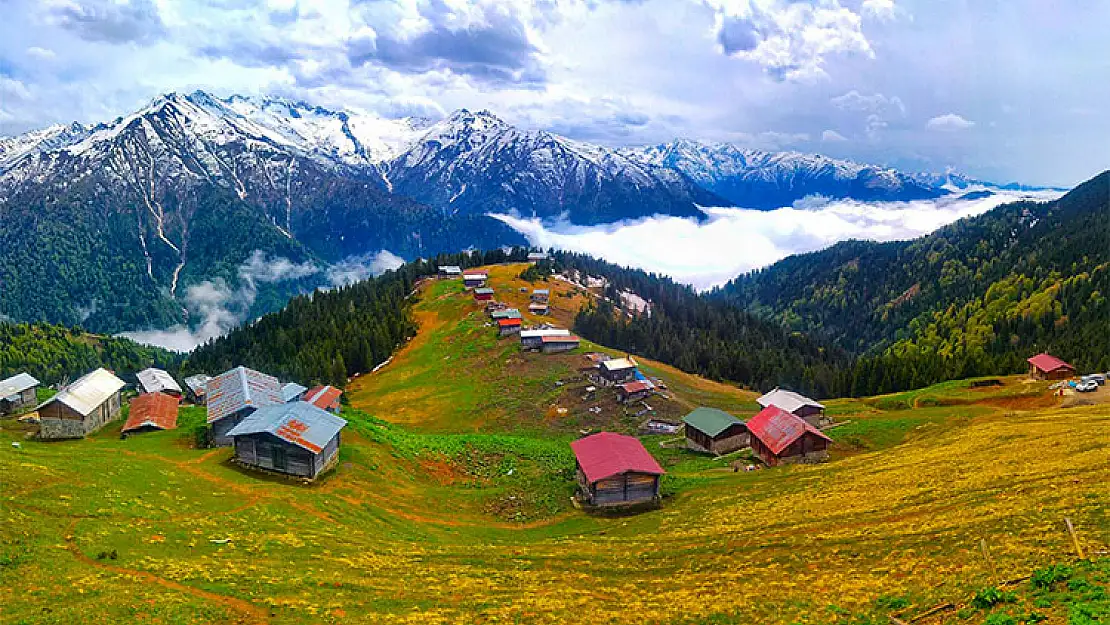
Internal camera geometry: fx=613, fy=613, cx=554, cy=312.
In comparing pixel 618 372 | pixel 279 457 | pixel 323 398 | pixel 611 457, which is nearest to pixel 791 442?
pixel 611 457

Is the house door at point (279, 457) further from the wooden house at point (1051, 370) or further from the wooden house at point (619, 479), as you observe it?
the wooden house at point (1051, 370)

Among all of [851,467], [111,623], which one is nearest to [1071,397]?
[851,467]

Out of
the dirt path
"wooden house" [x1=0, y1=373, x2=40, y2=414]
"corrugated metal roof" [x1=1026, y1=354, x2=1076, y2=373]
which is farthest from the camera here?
"corrugated metal roof" [x1=1026, y1=354, x2=1076, y2=373]

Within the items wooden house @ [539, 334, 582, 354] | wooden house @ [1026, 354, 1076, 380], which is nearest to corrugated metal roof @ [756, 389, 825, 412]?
wooden house @ [1026, 354, 1076, 380]

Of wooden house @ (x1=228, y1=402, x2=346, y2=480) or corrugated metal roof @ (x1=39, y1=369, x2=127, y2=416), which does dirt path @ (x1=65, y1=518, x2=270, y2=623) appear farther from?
corrugated metal roof @ (x1=39, y1=369, x2=127, y2=416)

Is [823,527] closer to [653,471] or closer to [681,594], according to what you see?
[681,594]

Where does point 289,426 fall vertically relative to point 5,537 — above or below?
above

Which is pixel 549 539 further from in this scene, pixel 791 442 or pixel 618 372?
pixel 618 372
